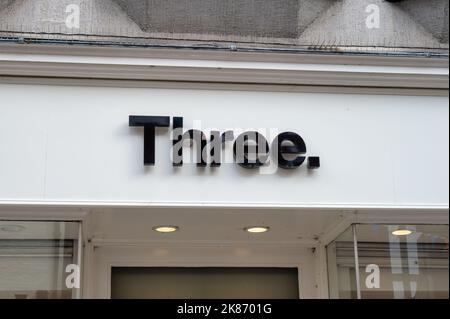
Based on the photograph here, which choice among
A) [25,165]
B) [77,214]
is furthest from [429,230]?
[25,165]

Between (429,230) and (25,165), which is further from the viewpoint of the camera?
(429,230)

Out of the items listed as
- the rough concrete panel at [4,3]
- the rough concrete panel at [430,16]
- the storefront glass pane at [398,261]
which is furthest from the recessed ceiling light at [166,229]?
the rough concrete panel at [430,16]

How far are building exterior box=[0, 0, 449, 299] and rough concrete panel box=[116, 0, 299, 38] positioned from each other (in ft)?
0.04

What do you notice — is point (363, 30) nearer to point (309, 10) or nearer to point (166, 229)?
point (309, 10)

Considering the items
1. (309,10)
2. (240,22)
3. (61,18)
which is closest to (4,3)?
(61,18)

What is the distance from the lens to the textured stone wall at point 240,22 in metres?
7.04

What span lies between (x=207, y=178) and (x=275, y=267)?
185 centimetres

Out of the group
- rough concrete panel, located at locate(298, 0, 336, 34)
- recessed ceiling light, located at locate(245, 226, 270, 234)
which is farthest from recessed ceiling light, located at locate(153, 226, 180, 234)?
rough concrete panel, located at locate(298, 0, 336, 34)

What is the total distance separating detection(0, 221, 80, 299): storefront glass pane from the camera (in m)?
6.75

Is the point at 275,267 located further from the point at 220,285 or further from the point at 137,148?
the point at 137,148

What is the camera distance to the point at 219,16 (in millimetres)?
7219
